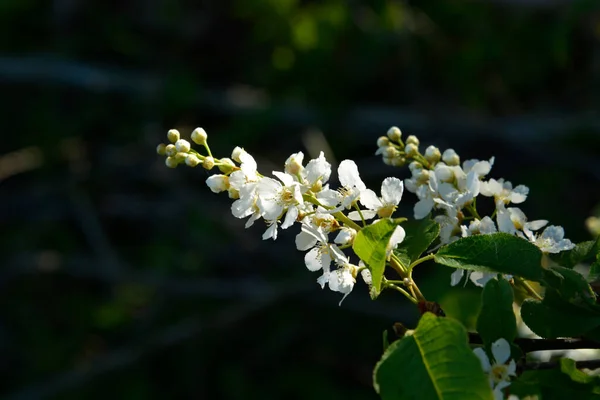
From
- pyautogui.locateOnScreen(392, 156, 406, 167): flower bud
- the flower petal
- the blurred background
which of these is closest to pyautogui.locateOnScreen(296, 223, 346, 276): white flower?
the flower petal

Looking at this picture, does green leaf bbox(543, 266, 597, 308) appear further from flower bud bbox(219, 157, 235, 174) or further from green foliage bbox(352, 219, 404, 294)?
flower bud bbox(219, 157, 235, 174)

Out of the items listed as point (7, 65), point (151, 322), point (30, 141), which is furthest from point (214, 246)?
point (7, 65)

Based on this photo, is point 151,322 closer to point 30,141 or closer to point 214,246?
point 214,246

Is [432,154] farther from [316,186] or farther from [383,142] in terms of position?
[316,186]

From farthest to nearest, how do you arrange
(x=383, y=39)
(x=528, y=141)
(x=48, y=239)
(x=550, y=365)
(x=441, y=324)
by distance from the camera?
(x=48, y=239) < (x=383, y=39) < (x=528, y=141) < (x=550, y=365) < (x=441, y=324)

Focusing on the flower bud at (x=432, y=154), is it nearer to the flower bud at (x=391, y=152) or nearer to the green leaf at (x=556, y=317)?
the flower bud at (x=391, y=152)

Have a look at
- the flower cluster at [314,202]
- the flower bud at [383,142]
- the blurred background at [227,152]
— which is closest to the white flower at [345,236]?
the flower cluster at [314,202]

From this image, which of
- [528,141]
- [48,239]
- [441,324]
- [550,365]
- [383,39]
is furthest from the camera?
[48,239]
